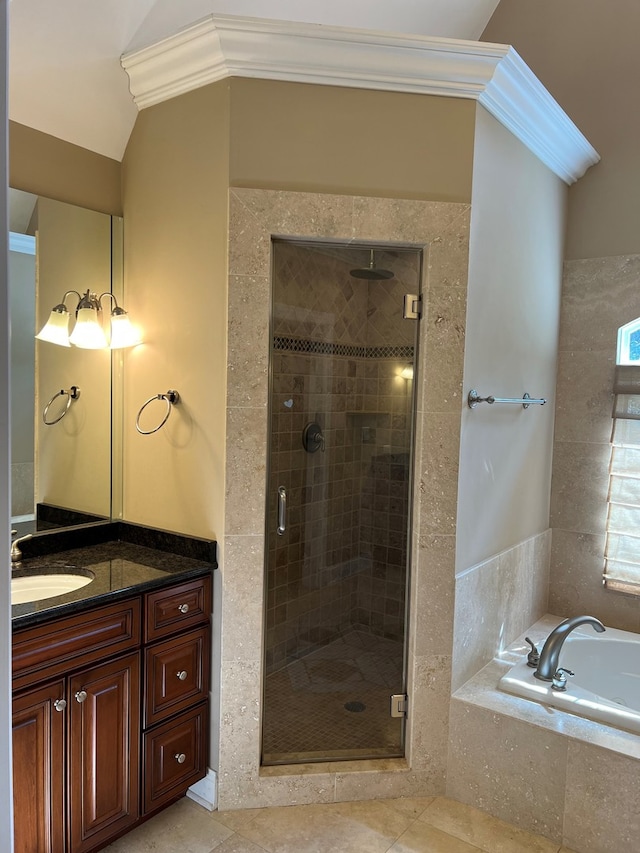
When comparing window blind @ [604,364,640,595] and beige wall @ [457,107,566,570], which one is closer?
Result: beige wall @ [457,107,566,570]

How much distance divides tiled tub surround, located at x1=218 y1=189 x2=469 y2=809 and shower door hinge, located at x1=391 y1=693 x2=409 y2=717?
0.15ft

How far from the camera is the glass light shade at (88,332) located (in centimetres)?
240

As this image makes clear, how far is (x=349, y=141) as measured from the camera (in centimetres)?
221

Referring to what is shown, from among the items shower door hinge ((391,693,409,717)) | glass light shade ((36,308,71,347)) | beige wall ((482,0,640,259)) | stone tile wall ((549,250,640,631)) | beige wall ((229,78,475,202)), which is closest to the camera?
beige wall ((229,78,475,202))

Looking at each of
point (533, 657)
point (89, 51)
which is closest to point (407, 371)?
point (533, 657)

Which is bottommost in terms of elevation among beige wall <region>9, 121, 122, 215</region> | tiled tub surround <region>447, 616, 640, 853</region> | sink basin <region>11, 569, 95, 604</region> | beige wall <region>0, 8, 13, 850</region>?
tiled tub surround <region>447, 616, 640, 853</region>

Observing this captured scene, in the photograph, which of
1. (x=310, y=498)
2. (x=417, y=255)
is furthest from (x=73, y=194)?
(x=310, y=498)

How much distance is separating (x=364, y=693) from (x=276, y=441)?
42.6 inches

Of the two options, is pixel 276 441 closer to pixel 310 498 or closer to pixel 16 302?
pixel 310 498

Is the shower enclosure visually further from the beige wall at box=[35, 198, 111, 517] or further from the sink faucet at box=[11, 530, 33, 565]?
the sink faucet at box=[11, 530, 33, 565]

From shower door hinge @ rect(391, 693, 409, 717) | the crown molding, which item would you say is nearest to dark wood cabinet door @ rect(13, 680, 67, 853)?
shower door hinge @ rect(391, 693, 409, 717)

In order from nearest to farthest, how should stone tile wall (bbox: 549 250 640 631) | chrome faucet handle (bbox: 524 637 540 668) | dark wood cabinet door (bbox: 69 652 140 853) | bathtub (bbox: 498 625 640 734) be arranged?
1. dark wood cabinet door (bbox: 69 652 140 853)
2. chrome faucet handle (bbox: 524 637 540 668)
3. bathtub (bbox: 498 625 640 734)
4. stone tile wall (bbox: 549 250 640 631)

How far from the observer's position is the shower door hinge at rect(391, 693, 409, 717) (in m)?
2.43

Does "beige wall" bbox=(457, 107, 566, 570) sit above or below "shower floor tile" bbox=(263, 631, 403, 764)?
above
